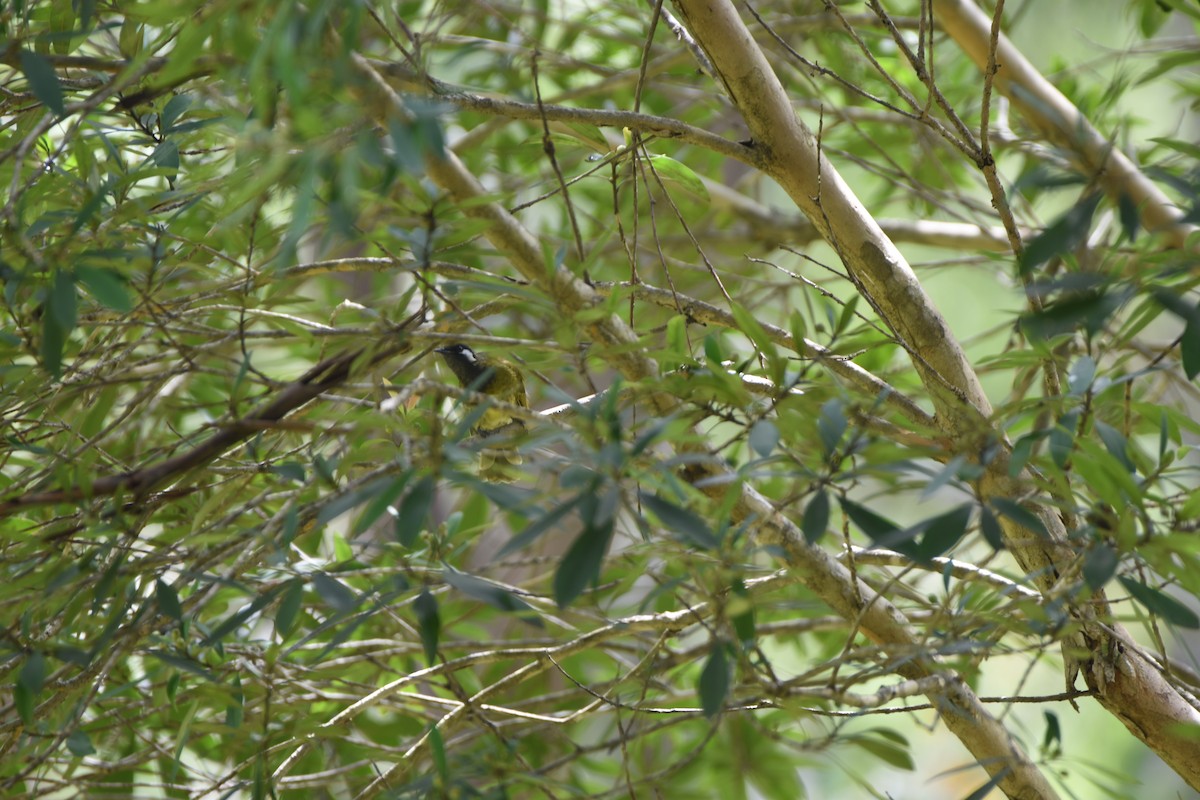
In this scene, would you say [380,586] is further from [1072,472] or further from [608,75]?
→ [608,75]

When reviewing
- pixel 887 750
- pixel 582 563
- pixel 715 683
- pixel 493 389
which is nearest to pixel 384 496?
pixel 582 563

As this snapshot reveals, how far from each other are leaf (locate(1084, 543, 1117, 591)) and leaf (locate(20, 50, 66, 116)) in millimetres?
751

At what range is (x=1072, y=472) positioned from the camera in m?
0.77

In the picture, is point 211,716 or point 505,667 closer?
point 211,716

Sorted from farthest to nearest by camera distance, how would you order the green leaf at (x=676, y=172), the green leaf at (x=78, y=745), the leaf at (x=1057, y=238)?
the green leaf at (x=676, y=172), the green leaf at (x=78, y=745), the leaf at (x=1057, y=238)

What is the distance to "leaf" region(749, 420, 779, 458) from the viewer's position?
637mm

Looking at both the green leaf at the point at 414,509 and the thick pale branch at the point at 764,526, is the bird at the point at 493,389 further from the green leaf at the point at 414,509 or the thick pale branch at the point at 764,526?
the green leaf at the point at 414,509

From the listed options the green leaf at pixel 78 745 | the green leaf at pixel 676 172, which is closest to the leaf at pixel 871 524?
the green leaf at pixel 676 172

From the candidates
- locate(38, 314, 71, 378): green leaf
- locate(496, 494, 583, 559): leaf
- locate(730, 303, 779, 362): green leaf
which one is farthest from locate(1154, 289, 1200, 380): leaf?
locate(38, 314, 71, 378): green leaf

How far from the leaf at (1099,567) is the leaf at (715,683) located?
228 mm

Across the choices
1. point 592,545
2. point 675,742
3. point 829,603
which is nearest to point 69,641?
point 592,545

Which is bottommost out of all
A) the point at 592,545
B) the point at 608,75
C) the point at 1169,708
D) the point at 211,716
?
the point at 1169,708

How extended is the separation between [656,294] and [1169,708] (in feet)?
2.01

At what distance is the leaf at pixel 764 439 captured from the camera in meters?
0.64
